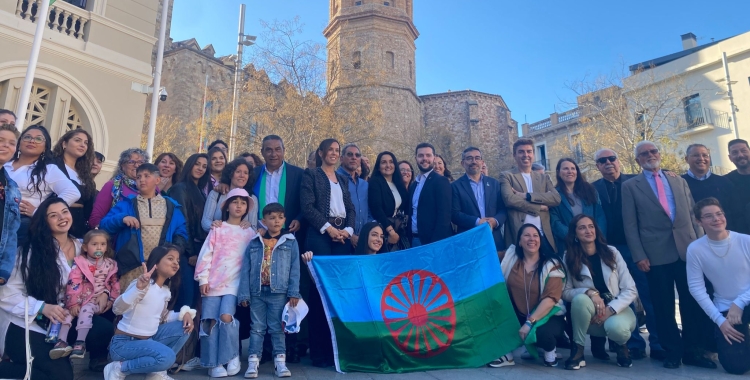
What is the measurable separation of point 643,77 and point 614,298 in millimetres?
24263

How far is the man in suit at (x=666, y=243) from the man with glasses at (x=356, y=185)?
2.91 m

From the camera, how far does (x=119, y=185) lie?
4.61 m

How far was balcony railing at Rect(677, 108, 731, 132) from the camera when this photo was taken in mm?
22703

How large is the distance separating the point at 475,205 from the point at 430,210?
0.63 metres

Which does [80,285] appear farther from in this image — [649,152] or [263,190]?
[649,152]

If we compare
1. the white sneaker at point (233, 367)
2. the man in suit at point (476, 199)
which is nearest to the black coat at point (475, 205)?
the man in suit at point (476, 199)

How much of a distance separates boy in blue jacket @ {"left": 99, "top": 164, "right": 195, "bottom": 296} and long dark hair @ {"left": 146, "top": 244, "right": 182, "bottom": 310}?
334mm

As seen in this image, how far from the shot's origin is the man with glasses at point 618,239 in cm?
477

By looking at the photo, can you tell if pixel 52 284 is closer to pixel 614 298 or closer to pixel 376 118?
pixel 614 298

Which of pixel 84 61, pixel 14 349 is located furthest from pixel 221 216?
pixel 84 61

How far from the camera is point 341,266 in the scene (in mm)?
4473

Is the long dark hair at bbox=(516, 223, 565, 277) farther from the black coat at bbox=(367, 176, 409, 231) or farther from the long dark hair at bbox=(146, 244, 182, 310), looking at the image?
the long dark hair at bbox=(146, 244, 182, 310)

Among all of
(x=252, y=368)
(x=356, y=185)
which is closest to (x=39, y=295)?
(x=252, y=368)

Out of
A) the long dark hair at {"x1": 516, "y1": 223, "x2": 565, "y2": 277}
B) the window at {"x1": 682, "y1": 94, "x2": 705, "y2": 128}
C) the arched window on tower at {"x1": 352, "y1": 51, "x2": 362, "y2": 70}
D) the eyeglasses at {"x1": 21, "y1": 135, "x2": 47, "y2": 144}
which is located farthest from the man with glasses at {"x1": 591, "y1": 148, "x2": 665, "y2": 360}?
the arched window on tower at {"x1": 352, "y1": 51, "x2": 362, "y2": 70}
